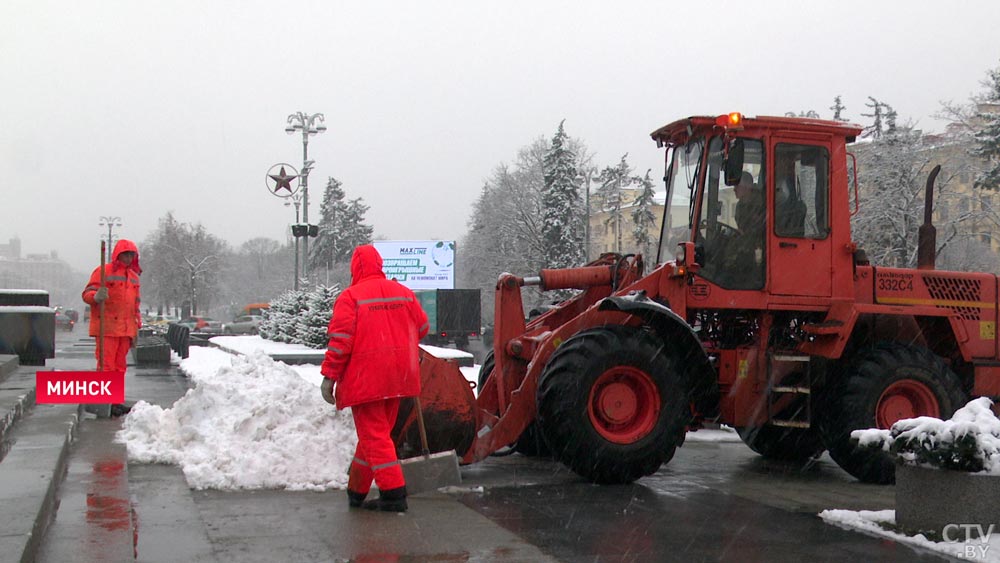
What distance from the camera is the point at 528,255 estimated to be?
6175 cm

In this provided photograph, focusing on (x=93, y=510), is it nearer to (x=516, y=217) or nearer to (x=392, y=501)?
(x=392, y=501)

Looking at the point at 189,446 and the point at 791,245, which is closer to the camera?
the point at 189,446

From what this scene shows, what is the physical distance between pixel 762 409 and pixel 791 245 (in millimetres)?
1503

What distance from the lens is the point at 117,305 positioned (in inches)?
392

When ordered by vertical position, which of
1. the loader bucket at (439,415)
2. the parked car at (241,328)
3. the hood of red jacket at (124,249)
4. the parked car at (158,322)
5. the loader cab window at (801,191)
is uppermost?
the loader cab window at (801,191)

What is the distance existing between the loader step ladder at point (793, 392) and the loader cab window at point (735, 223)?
699 mm

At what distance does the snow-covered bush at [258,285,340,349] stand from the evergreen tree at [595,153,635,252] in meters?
36.2

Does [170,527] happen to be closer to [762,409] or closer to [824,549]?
[824,549]

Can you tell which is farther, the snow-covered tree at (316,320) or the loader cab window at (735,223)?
the snow-covered tree at (316,320)

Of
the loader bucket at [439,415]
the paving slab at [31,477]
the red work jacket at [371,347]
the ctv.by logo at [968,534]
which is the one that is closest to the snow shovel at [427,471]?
the red work jacket at [371,347]

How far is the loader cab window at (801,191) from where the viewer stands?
9.13m

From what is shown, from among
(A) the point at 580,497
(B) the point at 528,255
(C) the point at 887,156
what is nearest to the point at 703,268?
(A) the point at 580,497

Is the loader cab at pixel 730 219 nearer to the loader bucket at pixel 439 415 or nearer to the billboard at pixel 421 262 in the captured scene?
the loader bucket at pixel 439 415

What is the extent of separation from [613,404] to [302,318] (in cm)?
2058
